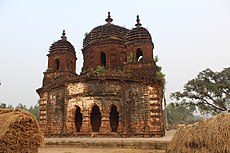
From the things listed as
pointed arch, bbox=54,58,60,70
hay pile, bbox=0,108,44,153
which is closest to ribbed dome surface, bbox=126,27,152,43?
pointed arch, bbox=54,58,60,70

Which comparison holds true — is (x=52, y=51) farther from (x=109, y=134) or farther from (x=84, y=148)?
(x=84, y=148)

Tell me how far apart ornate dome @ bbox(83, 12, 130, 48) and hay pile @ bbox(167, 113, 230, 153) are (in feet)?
56.3

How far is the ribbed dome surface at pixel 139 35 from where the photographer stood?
20859 mm

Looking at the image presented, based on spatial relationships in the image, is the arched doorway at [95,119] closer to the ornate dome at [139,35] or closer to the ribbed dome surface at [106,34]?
the ornate dome at [139,35]

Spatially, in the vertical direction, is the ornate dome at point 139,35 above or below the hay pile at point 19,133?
above

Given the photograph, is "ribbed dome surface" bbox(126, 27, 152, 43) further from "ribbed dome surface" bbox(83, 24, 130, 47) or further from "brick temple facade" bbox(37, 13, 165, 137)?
"ribbed dome surface" bbox(83, 24, 130, 47)

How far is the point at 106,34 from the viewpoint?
76.7 feet

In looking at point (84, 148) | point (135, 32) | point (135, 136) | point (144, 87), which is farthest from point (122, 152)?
point (135, 32)

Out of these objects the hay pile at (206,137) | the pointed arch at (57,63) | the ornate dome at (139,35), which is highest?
the ornate dome at (139,35)

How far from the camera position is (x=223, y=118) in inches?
236

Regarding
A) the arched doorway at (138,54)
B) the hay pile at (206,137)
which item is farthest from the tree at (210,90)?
the hay pile at (206,137)

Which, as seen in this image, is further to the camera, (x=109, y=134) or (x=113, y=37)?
(x=113, y=37)

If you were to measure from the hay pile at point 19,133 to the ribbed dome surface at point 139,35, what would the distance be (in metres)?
15.3

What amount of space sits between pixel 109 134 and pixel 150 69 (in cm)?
631
